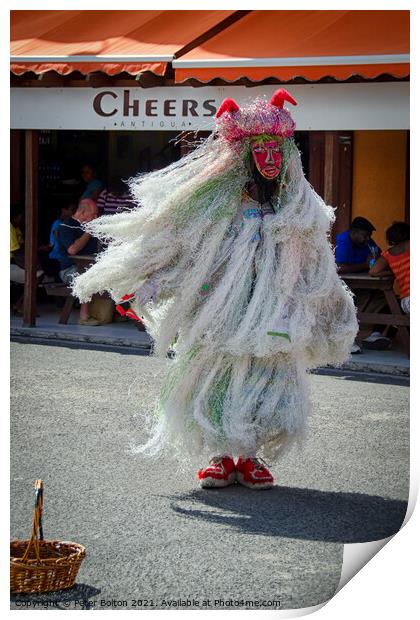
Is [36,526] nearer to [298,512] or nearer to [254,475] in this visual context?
[298,512]

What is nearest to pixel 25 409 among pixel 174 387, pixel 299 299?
pixel 174 387

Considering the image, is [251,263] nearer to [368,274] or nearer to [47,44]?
[368,274]

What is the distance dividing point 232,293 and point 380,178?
22.5 feet

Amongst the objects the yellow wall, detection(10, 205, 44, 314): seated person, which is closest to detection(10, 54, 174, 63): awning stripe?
detection(10, 205, 44, 314): seated person

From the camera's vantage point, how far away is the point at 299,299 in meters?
5.88

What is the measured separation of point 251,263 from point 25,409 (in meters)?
2.72

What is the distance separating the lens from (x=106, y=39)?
1125 centimetres

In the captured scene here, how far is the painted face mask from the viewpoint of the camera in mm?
5875

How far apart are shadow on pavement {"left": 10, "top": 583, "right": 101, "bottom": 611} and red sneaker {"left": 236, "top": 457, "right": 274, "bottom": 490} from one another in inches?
62.9

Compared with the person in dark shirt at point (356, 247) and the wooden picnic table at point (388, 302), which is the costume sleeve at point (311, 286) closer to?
the wooden picnic table at point (388, 302)

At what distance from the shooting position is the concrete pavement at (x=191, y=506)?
4684 millimetres

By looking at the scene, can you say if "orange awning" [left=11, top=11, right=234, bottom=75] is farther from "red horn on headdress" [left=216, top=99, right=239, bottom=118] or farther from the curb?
"red horn on headdress" [left=216, top=99, right=239, bottom=118]

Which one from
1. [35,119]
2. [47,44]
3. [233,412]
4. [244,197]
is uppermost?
[47,44]

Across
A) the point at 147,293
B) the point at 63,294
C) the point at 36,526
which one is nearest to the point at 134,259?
the point at 147,293
